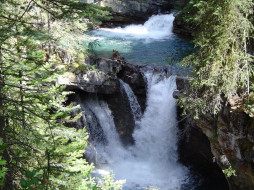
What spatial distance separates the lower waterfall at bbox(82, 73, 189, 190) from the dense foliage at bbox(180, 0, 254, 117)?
4.78m

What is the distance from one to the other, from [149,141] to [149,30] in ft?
54.9

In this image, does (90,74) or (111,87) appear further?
(111,87)

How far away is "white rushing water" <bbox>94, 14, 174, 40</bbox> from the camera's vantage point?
24.0 m

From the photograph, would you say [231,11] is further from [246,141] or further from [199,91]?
[246,141]

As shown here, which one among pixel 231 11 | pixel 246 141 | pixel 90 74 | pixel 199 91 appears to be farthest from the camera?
pixel 90 74

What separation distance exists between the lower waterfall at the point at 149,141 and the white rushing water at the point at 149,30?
1184cm

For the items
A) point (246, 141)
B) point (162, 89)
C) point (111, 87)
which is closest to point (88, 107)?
point (111, 87)

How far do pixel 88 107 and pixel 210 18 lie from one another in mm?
7539

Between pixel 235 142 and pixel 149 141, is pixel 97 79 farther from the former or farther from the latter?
pixel 235 142

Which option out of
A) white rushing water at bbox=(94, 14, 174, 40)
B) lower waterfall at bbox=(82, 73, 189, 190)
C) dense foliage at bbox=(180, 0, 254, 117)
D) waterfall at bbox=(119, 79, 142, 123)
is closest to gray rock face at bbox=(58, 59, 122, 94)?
waterfall at bbox=(119, 79, 142, 123)

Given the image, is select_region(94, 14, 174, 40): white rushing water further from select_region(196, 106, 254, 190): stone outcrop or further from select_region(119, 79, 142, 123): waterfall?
select_region(196, 106, 254, 190): stone outcrop

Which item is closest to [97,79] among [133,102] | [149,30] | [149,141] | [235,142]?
[133,102]

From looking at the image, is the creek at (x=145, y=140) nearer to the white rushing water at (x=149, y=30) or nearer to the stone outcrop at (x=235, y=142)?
the stone outcrop at (x=235, y=142)

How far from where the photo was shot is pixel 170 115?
40.9 feet
